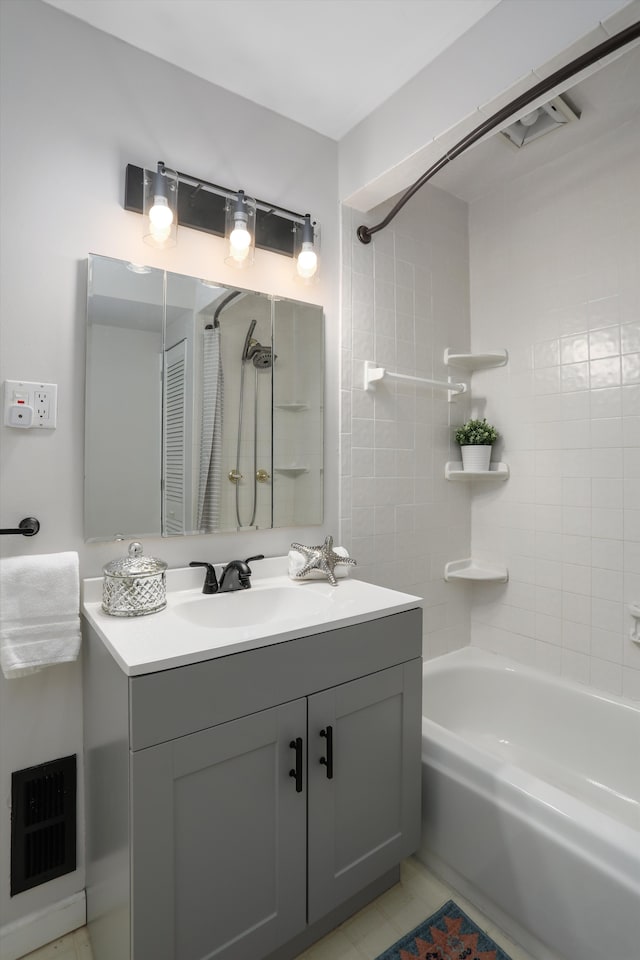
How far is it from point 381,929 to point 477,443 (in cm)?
175

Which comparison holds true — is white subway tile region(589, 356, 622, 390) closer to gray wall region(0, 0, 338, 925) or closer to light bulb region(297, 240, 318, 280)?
light bulb region(297, 240, 318, 280)

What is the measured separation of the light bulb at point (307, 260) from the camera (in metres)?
1.78

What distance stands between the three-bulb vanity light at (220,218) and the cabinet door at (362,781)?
1.38 metres

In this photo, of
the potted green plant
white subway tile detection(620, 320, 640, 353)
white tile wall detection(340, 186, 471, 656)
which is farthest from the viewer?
the potted green plant

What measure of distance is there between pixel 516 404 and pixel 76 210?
1854mm

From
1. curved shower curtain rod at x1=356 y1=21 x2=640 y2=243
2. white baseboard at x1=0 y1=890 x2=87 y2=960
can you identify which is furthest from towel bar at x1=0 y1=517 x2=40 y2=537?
curved shower curtain rod at x1=356 y1=21 x2=640 y2=243

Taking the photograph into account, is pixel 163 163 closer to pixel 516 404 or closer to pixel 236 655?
pixel 236 655

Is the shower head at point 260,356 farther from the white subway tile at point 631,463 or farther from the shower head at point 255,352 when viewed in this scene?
the white subway tile at point 631,463

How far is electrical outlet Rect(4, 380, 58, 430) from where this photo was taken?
1.30 metres

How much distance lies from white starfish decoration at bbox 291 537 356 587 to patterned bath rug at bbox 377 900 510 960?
97cm

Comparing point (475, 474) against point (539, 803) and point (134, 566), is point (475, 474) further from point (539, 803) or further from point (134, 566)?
point (134, 566)

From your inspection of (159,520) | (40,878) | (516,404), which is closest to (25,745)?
(40,878)

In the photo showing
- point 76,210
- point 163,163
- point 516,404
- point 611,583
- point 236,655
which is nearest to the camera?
point 236,655

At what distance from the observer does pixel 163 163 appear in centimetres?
152
